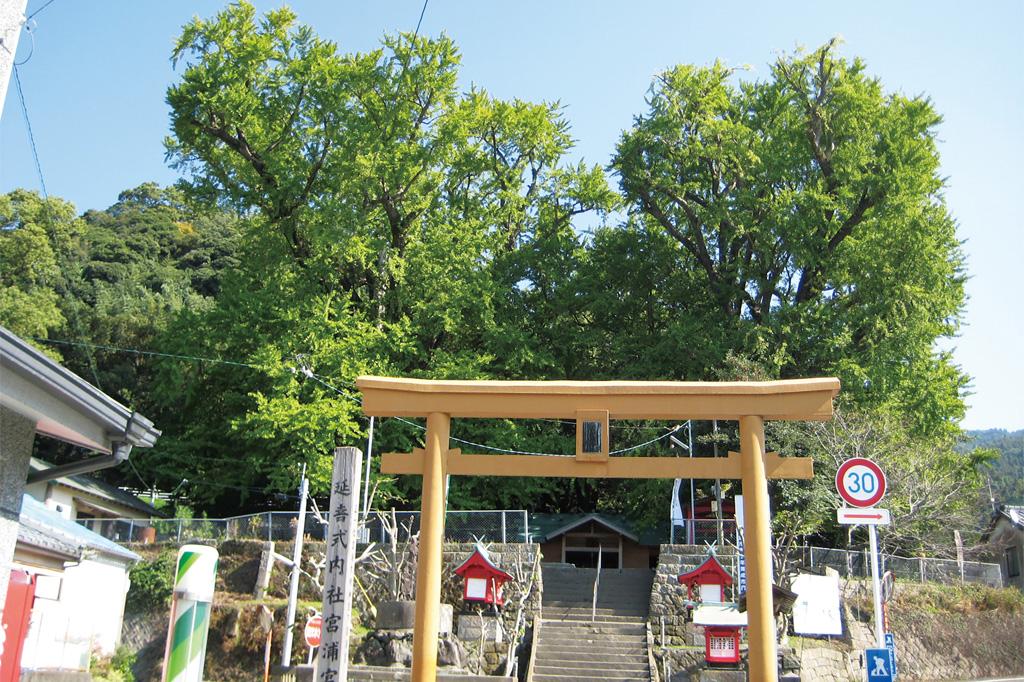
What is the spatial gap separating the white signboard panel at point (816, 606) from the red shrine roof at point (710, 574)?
1.64m

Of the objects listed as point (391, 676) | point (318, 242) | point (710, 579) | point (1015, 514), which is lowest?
point (391, 676)

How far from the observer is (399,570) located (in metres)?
25.5

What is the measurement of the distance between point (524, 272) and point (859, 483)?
89.1 feet

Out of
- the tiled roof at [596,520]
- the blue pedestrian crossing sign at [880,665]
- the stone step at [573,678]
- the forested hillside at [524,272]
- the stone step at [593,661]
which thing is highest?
the forested hillside at [524,272]

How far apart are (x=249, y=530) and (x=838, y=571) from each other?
55.5 ft

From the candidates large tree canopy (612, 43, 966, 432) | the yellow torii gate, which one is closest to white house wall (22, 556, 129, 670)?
the yellow torii gate

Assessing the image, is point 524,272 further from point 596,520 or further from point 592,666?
point 592,666

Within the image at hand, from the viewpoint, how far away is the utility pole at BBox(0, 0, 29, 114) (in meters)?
5.87

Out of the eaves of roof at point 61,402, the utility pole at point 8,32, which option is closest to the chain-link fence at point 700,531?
the eaves of roof at point 61,402

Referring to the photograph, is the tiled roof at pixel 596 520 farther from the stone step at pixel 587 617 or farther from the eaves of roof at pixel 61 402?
the eaves of roof at pixel 61 402

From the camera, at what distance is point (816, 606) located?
23.0 meters

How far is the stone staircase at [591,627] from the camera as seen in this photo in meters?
23.4

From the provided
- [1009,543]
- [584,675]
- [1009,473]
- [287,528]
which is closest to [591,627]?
[584,675]

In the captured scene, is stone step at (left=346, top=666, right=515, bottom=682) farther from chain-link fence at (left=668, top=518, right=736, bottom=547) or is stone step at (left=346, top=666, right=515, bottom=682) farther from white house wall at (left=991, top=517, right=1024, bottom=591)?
white house wall at (left=991, top=517, right=1024, bottom=591)
